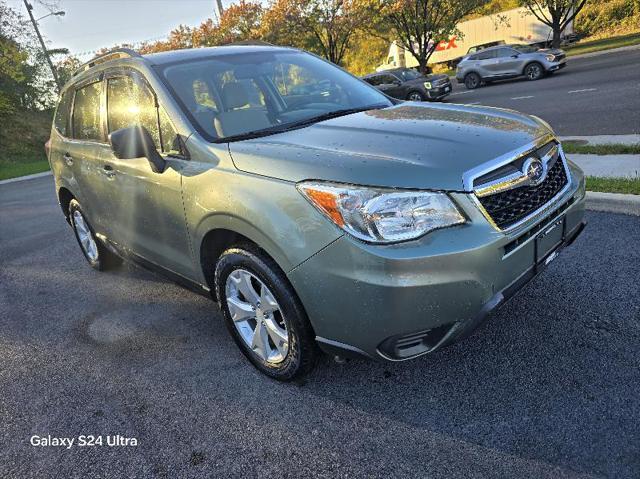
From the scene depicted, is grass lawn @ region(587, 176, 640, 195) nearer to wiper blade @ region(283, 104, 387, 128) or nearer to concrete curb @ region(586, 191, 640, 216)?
concrete curb @ region(586, 191, 640, 216)

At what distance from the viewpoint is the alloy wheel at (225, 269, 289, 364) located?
261cm

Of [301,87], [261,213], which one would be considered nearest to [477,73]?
[301,87]

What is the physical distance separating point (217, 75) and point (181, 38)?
117 ft

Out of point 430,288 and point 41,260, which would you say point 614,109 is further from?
point 41,260

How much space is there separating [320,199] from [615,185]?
12.9ft

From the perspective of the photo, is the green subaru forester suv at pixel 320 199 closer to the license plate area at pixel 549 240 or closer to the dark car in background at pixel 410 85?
the license plate area at pixel 549 240

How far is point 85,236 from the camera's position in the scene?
16.3 ft

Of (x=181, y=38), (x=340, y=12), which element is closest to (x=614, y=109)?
(x=340, y=12)

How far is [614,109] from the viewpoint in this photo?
378 inches

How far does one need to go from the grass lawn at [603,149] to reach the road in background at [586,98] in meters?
1.45

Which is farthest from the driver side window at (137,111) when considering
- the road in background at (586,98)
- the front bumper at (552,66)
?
the front bumper at (552,66)

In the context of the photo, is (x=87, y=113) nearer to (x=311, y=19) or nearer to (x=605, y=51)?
(x=605, y=51)

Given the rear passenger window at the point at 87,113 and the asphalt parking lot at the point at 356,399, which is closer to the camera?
the asphalt parking lot at the point at 356,399

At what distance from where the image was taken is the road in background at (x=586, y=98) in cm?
860
